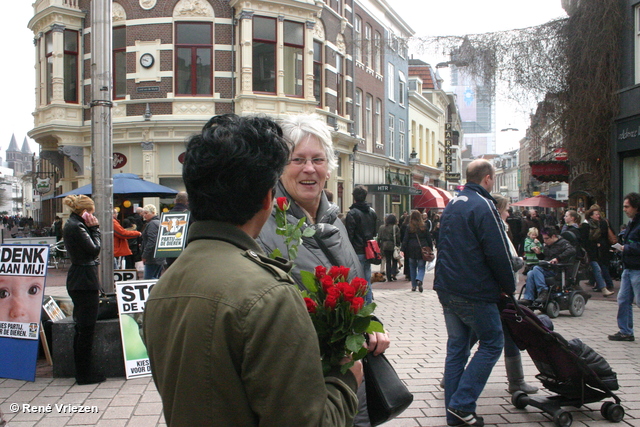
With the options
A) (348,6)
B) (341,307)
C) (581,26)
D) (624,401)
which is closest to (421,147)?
(348,6)

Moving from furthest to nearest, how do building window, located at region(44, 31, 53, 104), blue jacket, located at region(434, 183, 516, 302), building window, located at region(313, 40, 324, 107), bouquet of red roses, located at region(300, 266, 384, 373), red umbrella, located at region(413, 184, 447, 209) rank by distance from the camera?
red umbrella, located at region(413, 184, 447, 209), building window, located at region(313, 40, 324, 107), building window, located at region(44, 31, 53, 104), blue jacket, located at region(434, 183, 516, 302), bouquet of red roses, located at region(300, 266, 384, 373)

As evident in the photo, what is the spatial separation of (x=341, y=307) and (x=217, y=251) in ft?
1.55

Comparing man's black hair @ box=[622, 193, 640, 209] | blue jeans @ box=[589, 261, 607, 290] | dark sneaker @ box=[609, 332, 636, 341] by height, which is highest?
man's black hair @ box=[622, 193, 640, 209]

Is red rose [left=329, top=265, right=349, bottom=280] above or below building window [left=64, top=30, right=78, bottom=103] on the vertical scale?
below

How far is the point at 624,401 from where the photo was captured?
4.64 m

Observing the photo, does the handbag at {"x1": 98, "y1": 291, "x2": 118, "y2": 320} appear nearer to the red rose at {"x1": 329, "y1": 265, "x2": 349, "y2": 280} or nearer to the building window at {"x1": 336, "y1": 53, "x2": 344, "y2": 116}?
the red rose at {"x1": 329, "y1": 265, "x2": 349, "y2": 280}

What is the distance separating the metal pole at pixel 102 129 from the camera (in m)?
6.07

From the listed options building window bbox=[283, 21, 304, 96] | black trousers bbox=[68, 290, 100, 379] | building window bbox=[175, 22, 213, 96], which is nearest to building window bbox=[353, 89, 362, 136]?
building window bbox=[283, 21, 304, 96]

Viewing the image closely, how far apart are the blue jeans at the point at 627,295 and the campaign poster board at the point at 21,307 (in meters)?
6.51

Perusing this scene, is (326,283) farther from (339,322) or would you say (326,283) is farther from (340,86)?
(340,86)

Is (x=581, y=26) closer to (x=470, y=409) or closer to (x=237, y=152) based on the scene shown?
(x=470, y=409)

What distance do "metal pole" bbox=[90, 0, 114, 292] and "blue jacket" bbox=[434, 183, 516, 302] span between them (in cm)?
394

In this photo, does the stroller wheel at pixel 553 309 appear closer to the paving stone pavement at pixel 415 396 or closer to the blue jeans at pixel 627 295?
the paving stone pavement at pixel 415 396

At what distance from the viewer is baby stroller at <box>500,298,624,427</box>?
4.19m
